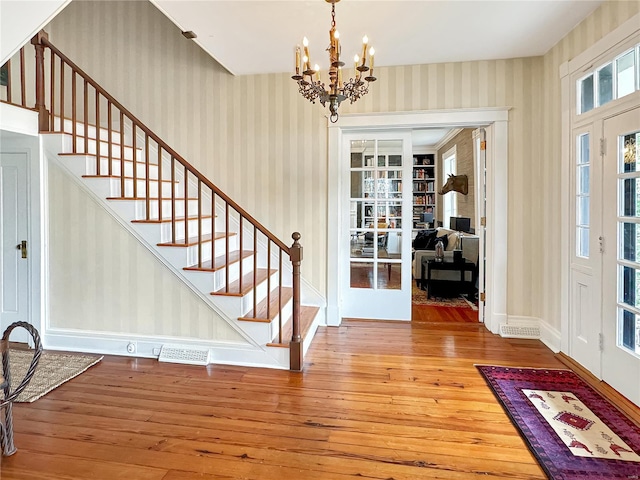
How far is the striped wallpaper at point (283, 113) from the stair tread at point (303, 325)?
331 millimetres

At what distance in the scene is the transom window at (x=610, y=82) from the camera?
235 cm

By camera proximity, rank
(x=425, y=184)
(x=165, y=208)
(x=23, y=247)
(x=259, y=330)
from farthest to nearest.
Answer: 1. (x=425, y=184)
2. (x=165, y=208)
3. (x=23, y=247)
4. (x=259, y=330)

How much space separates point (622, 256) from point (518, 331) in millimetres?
1492

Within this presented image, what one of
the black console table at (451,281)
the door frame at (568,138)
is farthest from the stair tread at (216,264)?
the door frame at (568,138)

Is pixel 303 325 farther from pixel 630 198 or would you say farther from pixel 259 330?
pixel 630 198

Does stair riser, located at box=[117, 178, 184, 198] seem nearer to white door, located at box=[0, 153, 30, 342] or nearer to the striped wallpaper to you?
the striped wallpaper

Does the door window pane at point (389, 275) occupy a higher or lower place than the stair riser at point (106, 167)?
lower

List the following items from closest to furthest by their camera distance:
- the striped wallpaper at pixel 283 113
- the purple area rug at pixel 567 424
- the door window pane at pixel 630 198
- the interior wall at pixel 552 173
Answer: the purple area rug at pixel 567 424
the door window pane at pixel 630 198
the interior wall at pixel 552 173
the striped wallpaper at pixel 283 113

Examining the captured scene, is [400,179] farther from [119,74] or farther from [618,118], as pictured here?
[119,74]

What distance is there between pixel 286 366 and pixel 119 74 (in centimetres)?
399

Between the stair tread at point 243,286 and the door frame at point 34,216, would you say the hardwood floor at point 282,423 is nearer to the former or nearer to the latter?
the stair tread at point 243,286

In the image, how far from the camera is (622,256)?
97.2 inches

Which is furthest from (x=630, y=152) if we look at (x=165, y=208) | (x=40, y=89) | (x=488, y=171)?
(x=40, y=89)

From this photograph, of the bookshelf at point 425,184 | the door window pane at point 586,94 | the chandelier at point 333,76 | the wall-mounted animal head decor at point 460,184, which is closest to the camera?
the chandelier at point 333,76
